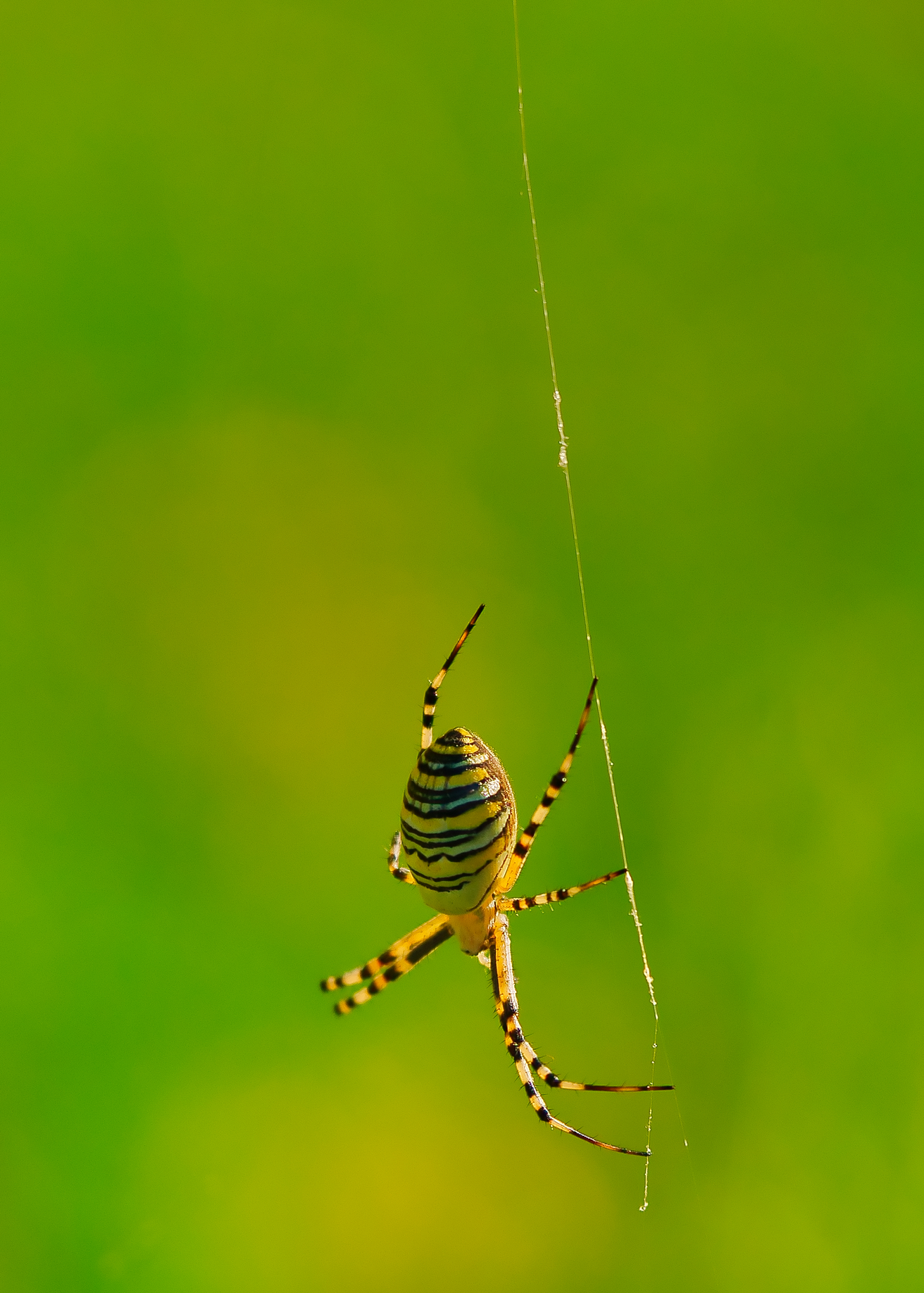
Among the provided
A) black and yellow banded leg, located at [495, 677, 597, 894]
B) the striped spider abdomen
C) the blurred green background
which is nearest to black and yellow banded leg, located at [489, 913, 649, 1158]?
black and yellow banded leg, located at [495, 677, 597, 894]

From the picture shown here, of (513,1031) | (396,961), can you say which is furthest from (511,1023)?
(396,961)

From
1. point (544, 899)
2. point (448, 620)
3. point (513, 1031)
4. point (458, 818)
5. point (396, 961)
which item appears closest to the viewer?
point (458, 818)

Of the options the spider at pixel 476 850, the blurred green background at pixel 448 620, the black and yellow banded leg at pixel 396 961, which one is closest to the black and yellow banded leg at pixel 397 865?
the spider at pixel 476 850

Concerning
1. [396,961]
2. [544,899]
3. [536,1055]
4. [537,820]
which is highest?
[537,820]

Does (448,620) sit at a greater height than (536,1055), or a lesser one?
greater

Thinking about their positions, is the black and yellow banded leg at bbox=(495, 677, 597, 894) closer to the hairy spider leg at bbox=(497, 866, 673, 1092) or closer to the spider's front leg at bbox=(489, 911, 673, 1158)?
the hairy spider leg at bbox=(497, 866, 673, 1092)

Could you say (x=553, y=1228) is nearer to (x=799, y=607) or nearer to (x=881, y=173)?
(x=799, y=607)

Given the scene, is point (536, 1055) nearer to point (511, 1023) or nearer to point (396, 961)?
point (511, 1023)
